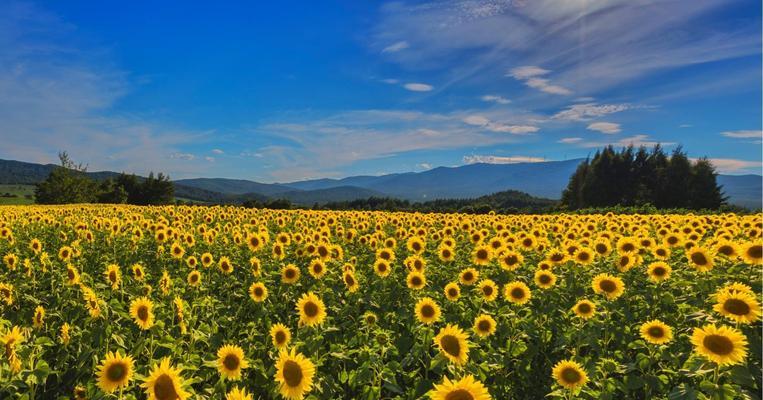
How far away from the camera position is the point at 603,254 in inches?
293

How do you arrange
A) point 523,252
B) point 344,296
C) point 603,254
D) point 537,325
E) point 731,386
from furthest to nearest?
point 523,252
point 603,254
point 344,296
point 537,325
point 731,386

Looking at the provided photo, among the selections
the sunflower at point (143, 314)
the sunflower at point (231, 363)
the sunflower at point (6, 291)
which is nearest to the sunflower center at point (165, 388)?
the sunflower at point (231, 363)

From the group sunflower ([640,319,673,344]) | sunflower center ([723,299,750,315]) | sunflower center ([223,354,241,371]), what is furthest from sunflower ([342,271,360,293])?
sunflower center ([723,299,750,315])

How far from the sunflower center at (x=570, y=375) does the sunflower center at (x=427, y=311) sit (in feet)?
4.94

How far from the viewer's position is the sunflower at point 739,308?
162 inches

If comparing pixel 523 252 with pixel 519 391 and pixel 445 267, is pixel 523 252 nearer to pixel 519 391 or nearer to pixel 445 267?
pixel 445 267

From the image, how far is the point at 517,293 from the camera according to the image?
574cm

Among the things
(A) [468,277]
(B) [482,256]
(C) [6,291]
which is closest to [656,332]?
(A) [468,277]

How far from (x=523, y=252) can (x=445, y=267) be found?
211 cm

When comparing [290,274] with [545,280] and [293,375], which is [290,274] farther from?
[545,280]

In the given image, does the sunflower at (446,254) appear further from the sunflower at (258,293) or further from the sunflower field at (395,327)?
the sunflower at (258,293)

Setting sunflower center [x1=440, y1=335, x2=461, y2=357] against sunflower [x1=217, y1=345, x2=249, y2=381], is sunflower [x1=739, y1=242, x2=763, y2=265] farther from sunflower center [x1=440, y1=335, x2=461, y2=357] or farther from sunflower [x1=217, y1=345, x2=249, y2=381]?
sunflower [x1=217, y1=345, x2=249, y2=381]

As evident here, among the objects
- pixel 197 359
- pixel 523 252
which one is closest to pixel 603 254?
pixel 523 252

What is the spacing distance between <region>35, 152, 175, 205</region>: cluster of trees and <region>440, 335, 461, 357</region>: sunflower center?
81.5 meters
